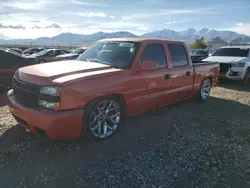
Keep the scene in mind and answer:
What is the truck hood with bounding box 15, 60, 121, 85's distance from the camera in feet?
11.2

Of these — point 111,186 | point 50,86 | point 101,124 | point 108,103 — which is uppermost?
point 50,86

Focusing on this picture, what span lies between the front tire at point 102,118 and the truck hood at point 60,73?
468 millimetres

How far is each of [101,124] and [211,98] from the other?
4.86 meters

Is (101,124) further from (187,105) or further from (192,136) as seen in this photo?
(187,105)

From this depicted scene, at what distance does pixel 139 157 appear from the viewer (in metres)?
3.53

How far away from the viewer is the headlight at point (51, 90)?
3.28 meters

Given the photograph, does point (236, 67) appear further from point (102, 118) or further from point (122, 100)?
point (102, 118)

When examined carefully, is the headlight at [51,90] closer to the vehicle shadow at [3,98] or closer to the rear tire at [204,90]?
the vehicle shadow at [3,98]

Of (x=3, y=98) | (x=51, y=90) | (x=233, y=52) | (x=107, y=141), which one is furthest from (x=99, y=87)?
(x=233, y=52)

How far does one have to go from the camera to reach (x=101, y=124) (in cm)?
398

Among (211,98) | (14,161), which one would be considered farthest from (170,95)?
(14,161)

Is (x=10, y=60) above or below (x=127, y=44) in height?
below

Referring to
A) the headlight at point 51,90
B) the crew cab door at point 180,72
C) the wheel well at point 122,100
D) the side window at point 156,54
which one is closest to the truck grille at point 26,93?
the headlight at point 51,90

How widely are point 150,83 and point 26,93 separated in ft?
7.42
